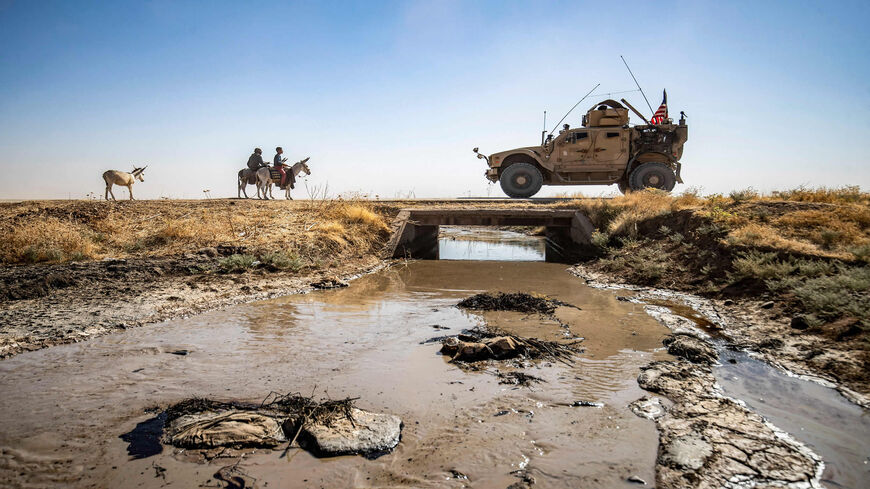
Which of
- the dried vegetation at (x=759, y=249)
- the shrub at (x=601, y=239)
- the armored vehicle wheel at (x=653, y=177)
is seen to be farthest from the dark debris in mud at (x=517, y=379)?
the armored vehicle wheel at (x=653, y=177)

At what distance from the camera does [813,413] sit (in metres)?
3.88

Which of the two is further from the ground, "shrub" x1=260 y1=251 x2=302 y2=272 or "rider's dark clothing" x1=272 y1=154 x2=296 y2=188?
"rider's dark clothing" x1=272 y1=154 x2=296 y2=188

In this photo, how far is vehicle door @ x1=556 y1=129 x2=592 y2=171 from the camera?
16.4 metres

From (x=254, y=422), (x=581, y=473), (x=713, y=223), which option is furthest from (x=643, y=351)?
(x=713, y=223)

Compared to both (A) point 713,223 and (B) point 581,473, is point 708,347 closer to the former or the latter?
(B) point 581,473

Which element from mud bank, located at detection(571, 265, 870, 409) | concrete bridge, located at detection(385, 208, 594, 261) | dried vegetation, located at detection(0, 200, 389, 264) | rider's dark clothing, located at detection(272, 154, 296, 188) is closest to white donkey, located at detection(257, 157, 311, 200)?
rider's dark clothing, located at detection(272, 154, 296, 188)

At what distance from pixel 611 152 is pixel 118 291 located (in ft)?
48.2

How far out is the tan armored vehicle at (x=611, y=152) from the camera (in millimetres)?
16328

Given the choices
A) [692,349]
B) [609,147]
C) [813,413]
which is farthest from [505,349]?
[609,147]

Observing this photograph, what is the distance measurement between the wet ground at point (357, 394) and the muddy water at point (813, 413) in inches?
1.8

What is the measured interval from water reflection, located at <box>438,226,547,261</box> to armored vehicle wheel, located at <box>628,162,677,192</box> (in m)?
3.88

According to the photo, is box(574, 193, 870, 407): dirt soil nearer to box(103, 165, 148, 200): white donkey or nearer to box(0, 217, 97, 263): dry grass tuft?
box(0, 217, 97, 263): dry grass tuft

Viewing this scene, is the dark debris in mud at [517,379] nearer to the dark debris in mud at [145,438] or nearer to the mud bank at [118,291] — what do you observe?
the dark debris in mud at [145,438]

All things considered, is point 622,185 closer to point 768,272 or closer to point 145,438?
point 768,272
